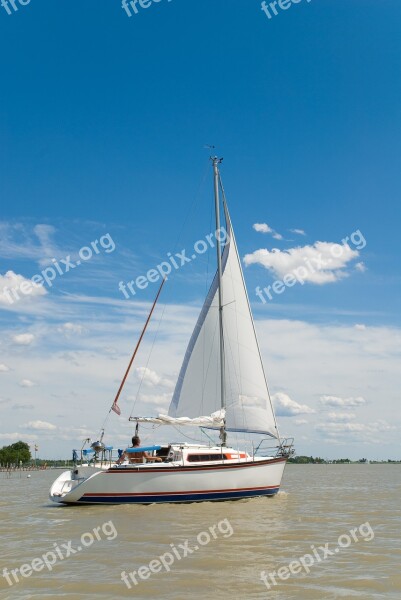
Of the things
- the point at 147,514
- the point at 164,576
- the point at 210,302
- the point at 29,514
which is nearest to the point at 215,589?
the point at 164,576

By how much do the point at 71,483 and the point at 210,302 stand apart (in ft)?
39.4

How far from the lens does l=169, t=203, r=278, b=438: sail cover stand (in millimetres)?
32344

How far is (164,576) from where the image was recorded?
14.3 meters

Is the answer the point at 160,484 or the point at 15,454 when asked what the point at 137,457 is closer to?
the point at 160,484

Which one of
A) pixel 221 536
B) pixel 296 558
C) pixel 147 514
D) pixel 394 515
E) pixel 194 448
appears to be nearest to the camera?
pixel 296 558

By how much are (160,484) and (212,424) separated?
4819mm

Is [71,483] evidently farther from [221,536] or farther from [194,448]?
[221,536]

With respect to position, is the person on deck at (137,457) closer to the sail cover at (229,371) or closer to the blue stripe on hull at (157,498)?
the blue stripe on hull at (157,498)

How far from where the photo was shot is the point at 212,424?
31547mm

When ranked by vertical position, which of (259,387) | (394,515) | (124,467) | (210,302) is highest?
(210,302)

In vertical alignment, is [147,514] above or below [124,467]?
below

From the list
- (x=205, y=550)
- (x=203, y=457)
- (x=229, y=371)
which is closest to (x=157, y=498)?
(x=203, y=457)

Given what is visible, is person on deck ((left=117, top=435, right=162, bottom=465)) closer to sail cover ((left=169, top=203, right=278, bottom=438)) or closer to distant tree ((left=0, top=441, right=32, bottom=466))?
sail cover ((left=169, top=203, right=278, bottom=438))

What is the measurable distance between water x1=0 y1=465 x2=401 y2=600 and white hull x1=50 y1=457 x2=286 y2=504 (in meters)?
0.47
